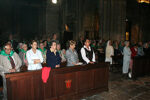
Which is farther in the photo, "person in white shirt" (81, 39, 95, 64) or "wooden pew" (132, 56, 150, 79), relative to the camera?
A: "wooden pew" (132, 56, 150, 79)

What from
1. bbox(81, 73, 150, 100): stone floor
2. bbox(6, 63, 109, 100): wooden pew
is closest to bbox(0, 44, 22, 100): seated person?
bbox(6, 63, 109, 100): wooden pew

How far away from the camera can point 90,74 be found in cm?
528

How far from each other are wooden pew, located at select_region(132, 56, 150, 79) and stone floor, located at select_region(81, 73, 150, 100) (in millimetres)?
375

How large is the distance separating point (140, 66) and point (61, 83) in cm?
512

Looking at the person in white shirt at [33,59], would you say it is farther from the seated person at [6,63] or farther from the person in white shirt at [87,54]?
the person in white shirt at [87,54]

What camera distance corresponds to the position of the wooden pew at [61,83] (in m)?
3.88

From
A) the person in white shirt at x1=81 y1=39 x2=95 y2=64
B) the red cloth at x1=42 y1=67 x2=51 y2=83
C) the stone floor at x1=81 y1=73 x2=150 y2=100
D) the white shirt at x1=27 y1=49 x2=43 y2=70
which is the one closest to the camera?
the red cloth at x1=42 y1=67 x2=51 y2=83

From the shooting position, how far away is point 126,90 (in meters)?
5.92

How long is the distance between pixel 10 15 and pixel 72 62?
44.7ft

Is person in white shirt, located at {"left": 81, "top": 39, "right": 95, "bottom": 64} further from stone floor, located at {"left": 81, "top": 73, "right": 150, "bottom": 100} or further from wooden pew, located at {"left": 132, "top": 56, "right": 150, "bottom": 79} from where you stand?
wooden pew, located at {"left": 132, "top": 56, "right": 150, "bottom": 79}

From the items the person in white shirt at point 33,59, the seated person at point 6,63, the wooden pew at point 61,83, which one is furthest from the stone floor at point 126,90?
the seated person at point 6,63

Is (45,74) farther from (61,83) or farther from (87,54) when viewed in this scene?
(87,54)

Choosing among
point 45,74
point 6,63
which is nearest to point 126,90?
point 45,74

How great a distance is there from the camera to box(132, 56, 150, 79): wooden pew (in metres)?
7.47
